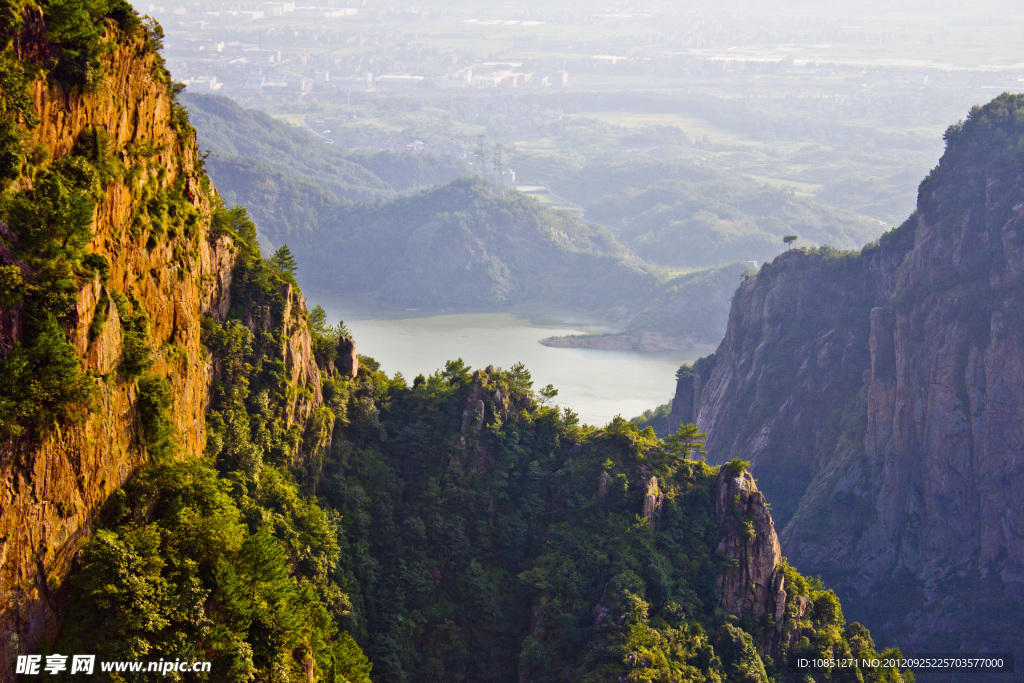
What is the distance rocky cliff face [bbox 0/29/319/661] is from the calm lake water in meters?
70.4

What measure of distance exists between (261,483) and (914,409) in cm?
5909

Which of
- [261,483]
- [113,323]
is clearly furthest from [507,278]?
[113,323]

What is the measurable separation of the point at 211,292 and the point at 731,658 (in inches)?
1264

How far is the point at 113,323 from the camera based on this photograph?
3128cm

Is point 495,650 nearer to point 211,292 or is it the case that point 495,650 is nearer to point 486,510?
point 486,510

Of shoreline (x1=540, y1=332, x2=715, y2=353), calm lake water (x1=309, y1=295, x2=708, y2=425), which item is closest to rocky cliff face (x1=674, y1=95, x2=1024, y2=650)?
calm lake water (x1=309, y1=295, x2=708, y2=425)

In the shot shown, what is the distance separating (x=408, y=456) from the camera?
195ft

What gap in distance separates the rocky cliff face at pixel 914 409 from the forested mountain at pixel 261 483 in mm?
23210

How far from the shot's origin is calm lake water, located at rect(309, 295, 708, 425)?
119062 mm

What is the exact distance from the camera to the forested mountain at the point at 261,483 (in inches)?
1133

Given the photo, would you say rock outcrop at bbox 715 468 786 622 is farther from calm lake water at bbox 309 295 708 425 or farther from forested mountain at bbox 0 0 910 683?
calm lake water at bbox 309 295 708 425

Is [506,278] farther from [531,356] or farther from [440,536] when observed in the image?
[440,536]

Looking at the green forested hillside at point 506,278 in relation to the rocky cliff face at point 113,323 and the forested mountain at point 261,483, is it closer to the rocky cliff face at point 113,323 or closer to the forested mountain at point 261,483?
the forested mountain at point 261,483

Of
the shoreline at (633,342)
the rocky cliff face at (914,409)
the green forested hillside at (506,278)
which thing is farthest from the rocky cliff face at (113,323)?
the green forested hillside at (506,278)
